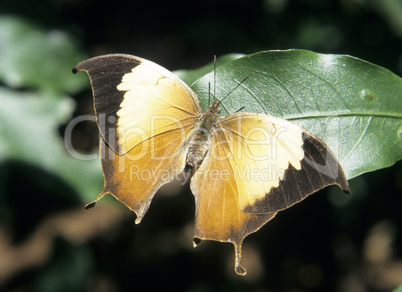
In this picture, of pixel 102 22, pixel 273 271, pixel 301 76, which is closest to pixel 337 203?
pixel 273 271

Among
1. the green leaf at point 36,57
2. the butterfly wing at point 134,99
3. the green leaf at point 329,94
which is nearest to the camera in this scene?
the green leaf at point 329,94

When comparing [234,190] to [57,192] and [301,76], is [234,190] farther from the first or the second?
[57,192]

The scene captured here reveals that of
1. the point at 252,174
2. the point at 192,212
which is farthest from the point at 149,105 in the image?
the point at 192,212

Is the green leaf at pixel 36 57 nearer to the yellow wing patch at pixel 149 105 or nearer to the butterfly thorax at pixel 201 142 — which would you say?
the yellow wing patch at pixel 149 105

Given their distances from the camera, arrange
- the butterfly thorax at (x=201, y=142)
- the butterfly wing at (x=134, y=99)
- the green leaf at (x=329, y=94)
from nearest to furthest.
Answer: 1. the green leaf at (x=329, y=94)
2. the butterfly wing at (x=134, y=99)
3. the butterfly thorax at (x=201, y=142)

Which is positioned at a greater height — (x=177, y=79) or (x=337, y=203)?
(x=177, y=79)

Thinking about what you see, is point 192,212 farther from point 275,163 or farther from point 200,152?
point 275,163

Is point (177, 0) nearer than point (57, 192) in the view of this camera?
No

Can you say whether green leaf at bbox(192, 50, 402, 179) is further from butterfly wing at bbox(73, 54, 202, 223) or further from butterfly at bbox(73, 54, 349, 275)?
butterfly wing at bbox(73, 54, 202, 223)

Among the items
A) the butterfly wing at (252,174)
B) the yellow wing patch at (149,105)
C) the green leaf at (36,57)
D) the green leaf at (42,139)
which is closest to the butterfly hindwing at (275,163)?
the butterfly wing at (252,174)
